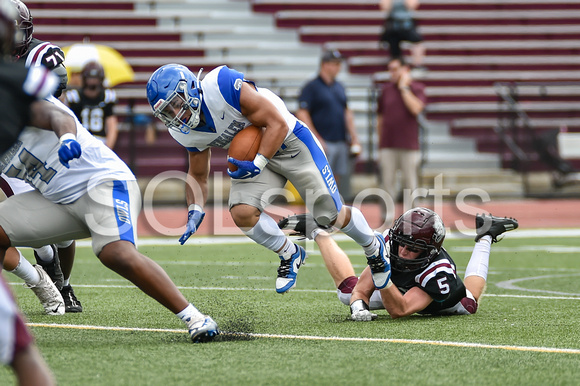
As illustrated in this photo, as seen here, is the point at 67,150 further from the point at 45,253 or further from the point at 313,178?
the point at 45,253

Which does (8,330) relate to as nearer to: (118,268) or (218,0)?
(118,268)

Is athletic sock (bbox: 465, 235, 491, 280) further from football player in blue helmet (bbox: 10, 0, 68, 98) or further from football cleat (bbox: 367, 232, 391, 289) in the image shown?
football player in blue helmet (bbox: 10, 0, 68, 98)

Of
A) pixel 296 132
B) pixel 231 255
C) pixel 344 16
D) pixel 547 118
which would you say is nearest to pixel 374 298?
pixel 296 132

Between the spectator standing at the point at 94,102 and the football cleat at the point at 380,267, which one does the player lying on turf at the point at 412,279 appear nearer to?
the football cleat at the point at 380,267

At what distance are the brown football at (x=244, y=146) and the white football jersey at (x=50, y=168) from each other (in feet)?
3.03

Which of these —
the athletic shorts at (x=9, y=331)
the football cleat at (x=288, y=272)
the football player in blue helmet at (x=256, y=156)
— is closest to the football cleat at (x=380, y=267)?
the football player in blue helmet at (x=256, y=156)

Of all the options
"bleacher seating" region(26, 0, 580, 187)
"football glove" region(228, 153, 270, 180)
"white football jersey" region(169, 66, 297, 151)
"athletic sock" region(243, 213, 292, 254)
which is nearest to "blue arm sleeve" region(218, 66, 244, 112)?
"white football jersey" region(169, 66, 297, 151)

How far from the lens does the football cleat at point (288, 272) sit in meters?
5.57

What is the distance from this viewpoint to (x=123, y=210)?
4.49 m

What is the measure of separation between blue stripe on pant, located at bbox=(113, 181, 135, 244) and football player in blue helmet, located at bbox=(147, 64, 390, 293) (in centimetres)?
60

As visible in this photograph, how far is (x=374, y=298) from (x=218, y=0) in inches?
607

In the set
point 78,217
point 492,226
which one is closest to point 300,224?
point 492,226

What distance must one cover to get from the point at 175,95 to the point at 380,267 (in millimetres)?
1503

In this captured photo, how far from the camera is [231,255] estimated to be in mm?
9617
